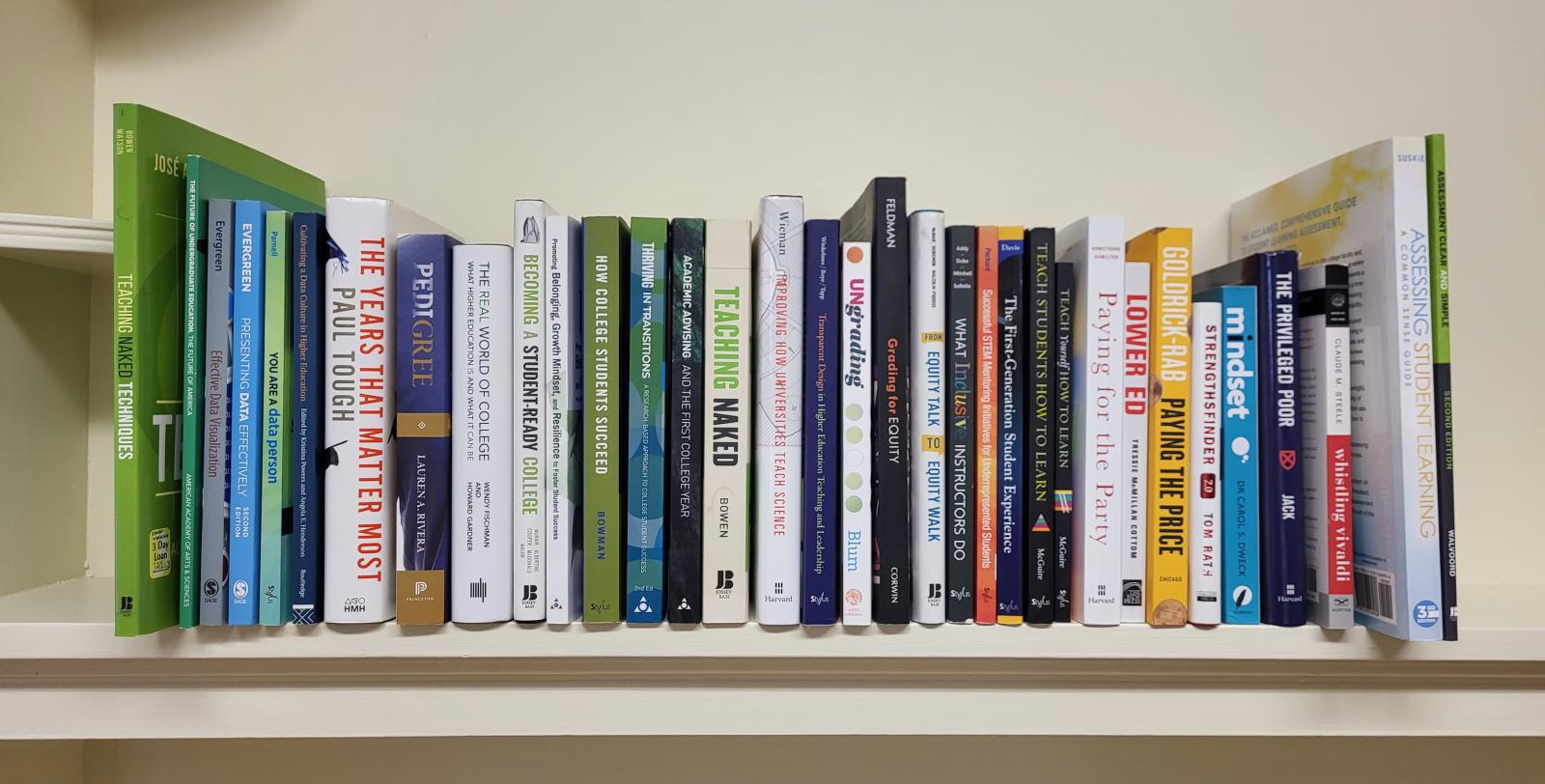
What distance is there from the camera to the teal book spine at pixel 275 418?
0.59 m

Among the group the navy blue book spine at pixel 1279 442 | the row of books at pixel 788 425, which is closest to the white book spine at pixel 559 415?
the row of books at pixel 788 425

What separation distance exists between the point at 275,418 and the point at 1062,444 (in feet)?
1.95

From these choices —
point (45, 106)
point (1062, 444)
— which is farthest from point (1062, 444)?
point (45, 106)

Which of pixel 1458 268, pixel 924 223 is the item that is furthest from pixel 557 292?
pixel 1458 268

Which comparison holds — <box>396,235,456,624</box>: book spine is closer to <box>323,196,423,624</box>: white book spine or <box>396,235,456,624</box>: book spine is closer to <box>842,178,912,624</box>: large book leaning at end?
<box>323,196,423,624</box>: white book spine

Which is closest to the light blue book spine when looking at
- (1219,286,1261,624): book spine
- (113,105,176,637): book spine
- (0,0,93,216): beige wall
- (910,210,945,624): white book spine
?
(1219,286,1261,624): book spine

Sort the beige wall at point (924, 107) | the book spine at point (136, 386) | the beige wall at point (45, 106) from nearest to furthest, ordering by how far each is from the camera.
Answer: the book spine at point (136, 386), the beige wall at point (45, 106), the beige wall at point (924, 107)

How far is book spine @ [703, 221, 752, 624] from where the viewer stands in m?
0.60

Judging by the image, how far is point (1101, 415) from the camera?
604 mm

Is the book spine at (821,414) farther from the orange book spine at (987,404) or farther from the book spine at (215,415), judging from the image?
the book spine at (215,415)

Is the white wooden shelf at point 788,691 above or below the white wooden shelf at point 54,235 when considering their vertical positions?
below

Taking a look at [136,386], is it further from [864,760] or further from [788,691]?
[864,760]

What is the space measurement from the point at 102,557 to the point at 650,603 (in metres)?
0.63

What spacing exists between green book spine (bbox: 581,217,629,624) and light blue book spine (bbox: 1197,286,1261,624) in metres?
0.47
